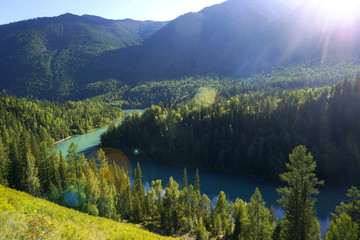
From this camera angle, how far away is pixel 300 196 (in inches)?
949

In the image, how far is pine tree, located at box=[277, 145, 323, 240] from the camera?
2344 cm

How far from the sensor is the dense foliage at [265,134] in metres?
79.3

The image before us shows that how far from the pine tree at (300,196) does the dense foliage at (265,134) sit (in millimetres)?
56850

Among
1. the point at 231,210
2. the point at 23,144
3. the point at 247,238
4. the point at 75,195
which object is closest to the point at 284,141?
the point at 231,210

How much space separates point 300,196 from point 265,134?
70135 millimetres

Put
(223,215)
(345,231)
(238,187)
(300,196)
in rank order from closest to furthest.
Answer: (300,196), (345,231), (223,215), (238,187)

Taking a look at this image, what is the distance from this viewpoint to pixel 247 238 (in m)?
31.4

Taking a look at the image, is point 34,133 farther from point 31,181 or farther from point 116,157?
point 31,181

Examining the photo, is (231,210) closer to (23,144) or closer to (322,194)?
(322,194)

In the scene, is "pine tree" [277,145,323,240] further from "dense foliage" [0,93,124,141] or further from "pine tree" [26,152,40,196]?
"dense foliage" [0,93,124,141]

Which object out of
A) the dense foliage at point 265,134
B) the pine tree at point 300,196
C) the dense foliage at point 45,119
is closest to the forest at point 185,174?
the pine tree at point 300,196

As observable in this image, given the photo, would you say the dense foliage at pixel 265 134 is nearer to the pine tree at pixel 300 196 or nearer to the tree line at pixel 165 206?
the tree line at pixel 165 206

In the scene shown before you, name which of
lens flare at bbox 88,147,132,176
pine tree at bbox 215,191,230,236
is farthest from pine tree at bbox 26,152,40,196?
lens flare at bbox 88,147,132,176

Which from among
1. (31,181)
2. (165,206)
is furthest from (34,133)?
(165,206)
